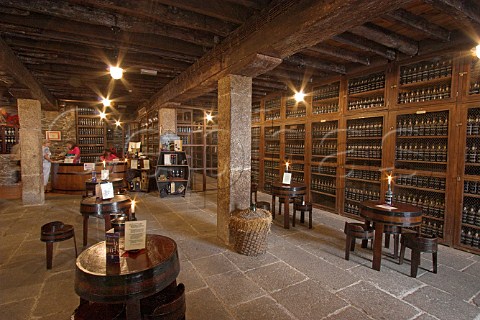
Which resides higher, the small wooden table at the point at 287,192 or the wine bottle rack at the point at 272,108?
the wine bottle rack at the point at 272,108

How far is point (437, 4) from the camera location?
8.41ft

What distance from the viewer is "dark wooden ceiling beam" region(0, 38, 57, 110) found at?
136 inches

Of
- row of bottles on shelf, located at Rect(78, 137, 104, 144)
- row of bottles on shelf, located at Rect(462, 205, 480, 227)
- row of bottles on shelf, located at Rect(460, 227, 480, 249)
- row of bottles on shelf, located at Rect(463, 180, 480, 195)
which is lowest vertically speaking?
row of bottles on shelf, located at Rect(460, 227, 480, 249)

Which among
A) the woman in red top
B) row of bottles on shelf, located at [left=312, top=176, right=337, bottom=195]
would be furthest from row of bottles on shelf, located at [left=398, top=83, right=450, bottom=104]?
the woman in red top

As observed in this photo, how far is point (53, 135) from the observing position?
8844 millimetres

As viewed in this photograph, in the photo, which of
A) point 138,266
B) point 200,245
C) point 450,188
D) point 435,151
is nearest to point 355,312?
point 138,266

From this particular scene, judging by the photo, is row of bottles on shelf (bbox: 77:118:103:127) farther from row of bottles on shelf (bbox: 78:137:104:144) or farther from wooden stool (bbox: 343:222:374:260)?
wooden stool (bbox: 343:222:374:260)

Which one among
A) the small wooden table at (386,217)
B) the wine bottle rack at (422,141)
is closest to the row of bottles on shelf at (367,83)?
the wine bottle rack at (422,141)

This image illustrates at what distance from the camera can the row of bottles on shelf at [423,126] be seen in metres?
3.80

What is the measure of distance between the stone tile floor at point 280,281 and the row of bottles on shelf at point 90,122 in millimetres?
6353

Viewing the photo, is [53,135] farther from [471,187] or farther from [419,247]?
[471,187]

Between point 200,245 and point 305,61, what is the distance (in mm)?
3600

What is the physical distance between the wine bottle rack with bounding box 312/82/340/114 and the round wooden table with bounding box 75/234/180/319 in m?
4.79

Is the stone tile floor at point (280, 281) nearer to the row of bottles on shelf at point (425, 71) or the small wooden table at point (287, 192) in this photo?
the small wooden table at point (287, 192)
